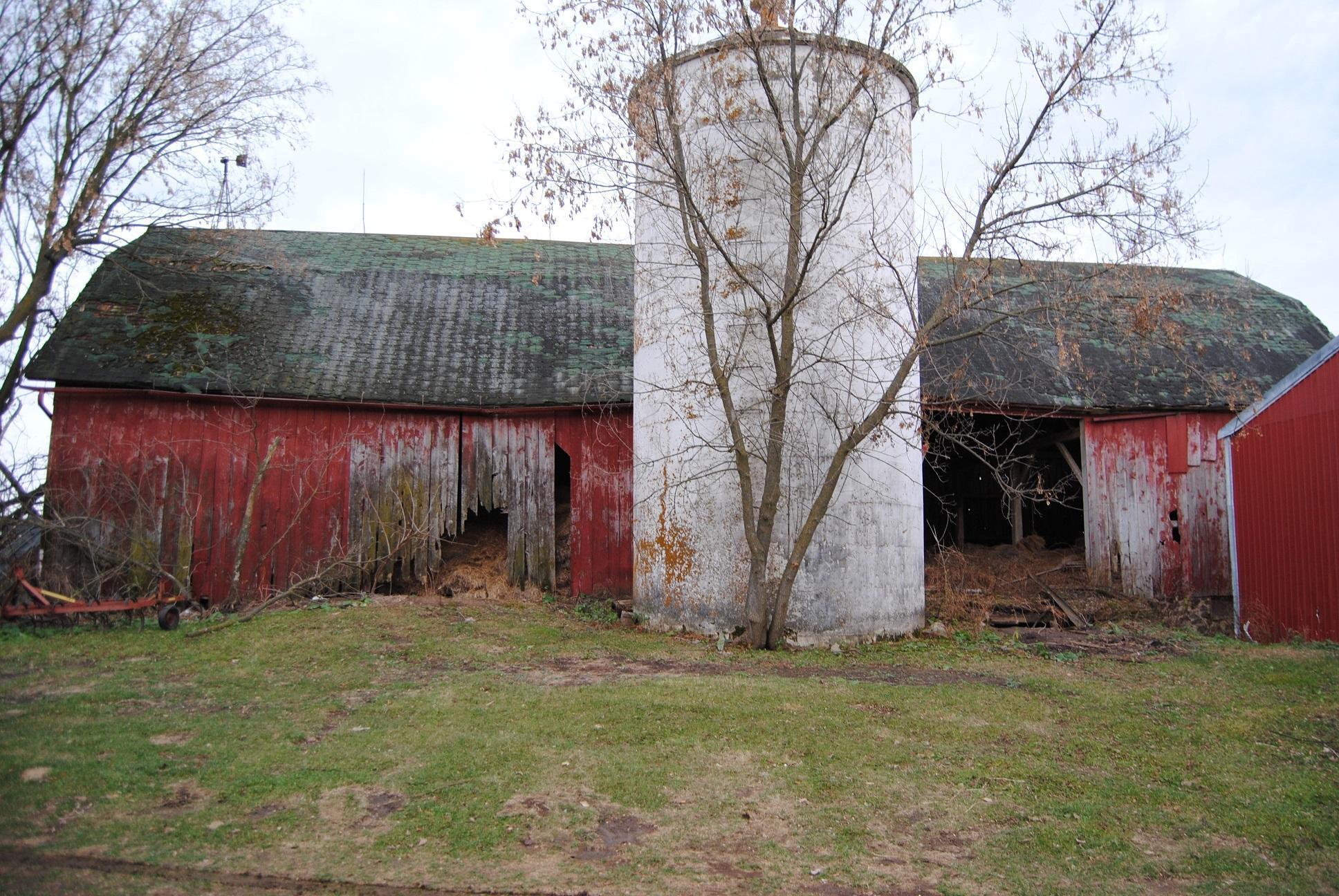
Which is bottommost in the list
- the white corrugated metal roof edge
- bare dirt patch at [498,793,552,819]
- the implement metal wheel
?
bare dirt patch at [498,793,552,819]

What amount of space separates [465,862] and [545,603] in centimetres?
850

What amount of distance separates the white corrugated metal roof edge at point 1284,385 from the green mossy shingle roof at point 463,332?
58 centimetres

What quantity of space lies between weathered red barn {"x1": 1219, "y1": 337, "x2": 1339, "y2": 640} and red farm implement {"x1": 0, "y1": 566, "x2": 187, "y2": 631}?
1327 centimetres

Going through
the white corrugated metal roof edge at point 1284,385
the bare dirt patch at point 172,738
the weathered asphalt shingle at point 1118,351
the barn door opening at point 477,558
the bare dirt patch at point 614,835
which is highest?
the weathered asphalt shingle at point 1118,351

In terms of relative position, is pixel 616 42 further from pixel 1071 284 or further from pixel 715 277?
pixel 1071 284

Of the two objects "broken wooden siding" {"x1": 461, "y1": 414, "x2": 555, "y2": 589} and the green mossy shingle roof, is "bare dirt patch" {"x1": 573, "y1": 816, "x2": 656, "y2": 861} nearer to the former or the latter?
the green mossy shingle roof

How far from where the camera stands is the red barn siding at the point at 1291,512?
11820 mm

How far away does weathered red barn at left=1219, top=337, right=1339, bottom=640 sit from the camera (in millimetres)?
11836

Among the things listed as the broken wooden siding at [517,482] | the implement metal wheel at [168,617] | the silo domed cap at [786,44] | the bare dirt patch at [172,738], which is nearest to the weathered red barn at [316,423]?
the broken wooden siding at [517,482]

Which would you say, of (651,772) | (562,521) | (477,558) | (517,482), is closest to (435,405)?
(517,482)

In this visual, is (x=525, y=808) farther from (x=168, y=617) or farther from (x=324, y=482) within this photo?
(x=324, y=482)

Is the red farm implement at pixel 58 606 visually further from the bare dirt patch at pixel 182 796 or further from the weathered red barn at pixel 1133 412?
the weathered red barn at pixel 1133 412

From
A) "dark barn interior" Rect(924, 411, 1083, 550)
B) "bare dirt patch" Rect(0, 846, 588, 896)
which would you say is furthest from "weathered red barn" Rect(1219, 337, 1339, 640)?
"bare dirt patch" Rect(0, 846, 588, 896)

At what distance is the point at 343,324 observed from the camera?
15133 millimetres
